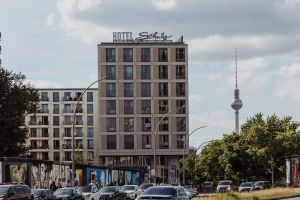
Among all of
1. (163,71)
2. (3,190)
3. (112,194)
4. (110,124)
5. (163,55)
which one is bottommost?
(112,194)

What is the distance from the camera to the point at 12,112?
6744 cm

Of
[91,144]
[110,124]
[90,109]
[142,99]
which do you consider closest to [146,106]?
[142,99]

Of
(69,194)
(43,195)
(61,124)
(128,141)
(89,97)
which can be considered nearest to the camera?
(43,195)

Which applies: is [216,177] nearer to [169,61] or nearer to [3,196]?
[169,61]

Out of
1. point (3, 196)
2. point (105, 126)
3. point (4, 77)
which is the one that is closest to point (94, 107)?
point (105, 126)

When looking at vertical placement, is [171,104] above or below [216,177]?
above

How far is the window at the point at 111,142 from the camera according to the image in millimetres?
119250

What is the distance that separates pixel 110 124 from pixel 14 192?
285 ft

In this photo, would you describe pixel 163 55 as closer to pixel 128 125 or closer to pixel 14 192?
pixel 128 125

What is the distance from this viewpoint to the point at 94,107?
15350 cm

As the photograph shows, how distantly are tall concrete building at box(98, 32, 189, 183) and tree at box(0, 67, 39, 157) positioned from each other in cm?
5109

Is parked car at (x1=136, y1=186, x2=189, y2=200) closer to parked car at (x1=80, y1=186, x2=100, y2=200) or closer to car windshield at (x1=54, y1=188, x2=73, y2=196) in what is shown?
car windshield at (x1=54, y1=188, x2=73, y2=196)

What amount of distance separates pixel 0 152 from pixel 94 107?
88.1 m

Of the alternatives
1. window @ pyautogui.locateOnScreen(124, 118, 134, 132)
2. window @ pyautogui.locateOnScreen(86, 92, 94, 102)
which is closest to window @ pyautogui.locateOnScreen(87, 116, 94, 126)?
window @ pyautogui.locateOnScreen(86, 92, 94, 102)
